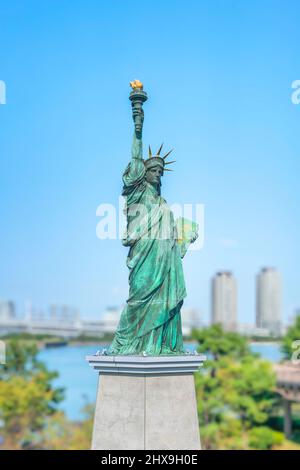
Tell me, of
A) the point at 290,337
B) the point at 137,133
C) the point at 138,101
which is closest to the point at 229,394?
the point at 290,337

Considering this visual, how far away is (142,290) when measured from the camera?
27.1 feet

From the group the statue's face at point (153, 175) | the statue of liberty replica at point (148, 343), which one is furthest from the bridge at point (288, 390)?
the statue's face at point (153, 175)

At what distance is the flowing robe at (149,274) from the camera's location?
819 centimetres

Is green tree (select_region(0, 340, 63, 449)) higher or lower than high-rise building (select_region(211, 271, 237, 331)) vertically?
lower

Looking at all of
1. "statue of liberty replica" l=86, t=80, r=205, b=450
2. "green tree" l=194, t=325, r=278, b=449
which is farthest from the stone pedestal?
"green tree" l=194, t=325, r=278, b=449

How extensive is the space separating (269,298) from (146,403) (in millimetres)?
23478

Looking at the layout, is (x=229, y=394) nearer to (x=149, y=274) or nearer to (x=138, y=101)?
(x=149, y=274)

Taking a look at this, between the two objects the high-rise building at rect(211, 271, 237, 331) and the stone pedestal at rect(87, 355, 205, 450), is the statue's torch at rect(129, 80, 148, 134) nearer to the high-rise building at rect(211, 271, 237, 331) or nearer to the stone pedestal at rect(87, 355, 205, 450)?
the stone pedestal at rect(87, 355, 205, 450)

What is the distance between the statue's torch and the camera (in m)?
8.45

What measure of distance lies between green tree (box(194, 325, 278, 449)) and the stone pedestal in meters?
11.2

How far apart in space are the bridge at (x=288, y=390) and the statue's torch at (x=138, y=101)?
588 inches

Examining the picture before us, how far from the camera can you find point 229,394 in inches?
770
